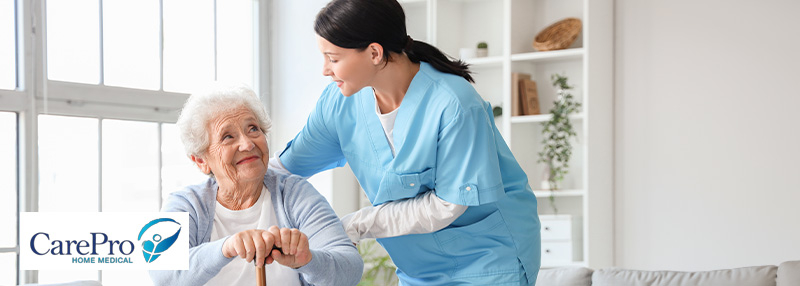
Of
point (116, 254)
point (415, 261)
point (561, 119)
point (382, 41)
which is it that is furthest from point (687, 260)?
point (116, 254)

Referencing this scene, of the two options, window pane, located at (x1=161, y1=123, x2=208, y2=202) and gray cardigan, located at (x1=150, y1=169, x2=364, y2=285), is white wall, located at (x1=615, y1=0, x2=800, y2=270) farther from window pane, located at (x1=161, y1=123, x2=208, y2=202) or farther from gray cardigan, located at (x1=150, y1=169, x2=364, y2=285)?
gray cardigan, located at (x1=150, y1=169, x2=364, y2=285)

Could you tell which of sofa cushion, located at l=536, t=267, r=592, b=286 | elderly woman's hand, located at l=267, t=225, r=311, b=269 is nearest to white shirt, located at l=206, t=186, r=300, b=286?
elderly woman's hand, located at l=267, t=225, r=311, b=269

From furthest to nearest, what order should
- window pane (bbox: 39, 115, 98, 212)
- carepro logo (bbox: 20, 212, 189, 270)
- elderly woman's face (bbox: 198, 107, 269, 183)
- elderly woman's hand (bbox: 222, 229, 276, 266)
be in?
window pane (bbox: 39, 115, 98, 212) → elderly woman's face (bbox: 198, 107, 269, 183) → carepro logo (bbox: 20, 212, 189, 270) → elderly woman's hand (bbox: 222, 229, 276, 266)

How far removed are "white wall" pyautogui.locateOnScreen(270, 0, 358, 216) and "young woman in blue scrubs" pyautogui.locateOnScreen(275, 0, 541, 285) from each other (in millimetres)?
2317

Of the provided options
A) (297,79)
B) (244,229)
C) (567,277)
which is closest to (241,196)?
(244,229)

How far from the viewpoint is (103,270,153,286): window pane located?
142 inches

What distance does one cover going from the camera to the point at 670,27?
3.99 metres

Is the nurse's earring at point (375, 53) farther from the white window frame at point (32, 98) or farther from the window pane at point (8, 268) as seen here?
the window pane at point (8, 268)

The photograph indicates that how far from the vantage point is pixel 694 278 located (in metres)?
2.90

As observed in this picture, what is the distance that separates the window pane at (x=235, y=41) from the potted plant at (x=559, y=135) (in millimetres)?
1620

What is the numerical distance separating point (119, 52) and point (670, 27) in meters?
2.60

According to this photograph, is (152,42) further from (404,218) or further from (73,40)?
(404,218)

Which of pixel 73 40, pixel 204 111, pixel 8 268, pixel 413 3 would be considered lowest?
pixel 8 268

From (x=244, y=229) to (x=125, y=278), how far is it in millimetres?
2088
